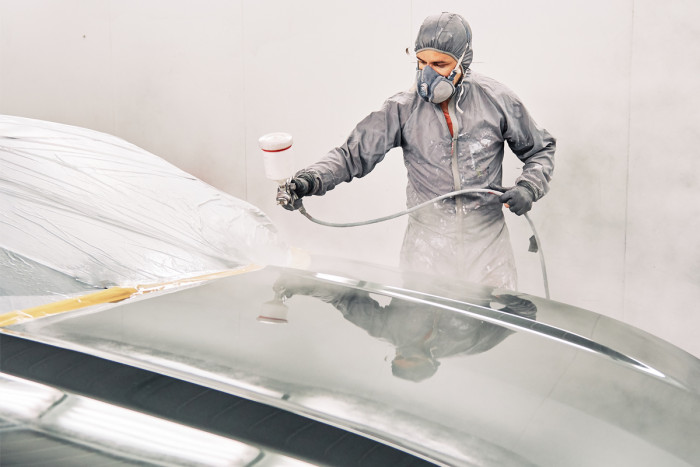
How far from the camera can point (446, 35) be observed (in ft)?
8.12

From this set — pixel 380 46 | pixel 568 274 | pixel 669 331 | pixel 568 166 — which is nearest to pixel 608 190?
pixel 568 166

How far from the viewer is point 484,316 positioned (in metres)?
1.29

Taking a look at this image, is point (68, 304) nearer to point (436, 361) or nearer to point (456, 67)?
point (436, 361)

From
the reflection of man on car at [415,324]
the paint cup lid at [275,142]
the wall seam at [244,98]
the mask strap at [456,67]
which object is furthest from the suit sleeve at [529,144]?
the wall seam at [244,98]

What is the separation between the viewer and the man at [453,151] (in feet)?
8.25

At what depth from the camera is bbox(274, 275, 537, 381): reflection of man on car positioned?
1043 mm

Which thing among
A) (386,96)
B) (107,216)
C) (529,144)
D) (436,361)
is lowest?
(436,361)

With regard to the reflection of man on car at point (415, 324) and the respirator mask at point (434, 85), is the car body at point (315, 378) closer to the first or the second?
the reflection of man on car at point (415, 324)

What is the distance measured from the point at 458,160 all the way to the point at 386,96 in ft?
4.14

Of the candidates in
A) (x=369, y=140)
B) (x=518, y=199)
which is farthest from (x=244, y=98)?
(x=518, y=199)

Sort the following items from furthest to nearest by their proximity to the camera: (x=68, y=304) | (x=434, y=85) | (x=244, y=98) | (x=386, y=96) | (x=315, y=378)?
(x=244, y=98) < (x=386, y=96) < (x=434, y=85) < (x=68, y=304) < (x=315, y=378)

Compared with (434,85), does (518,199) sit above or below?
below

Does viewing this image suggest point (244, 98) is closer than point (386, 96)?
No

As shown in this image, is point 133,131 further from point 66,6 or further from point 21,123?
point 21,123
